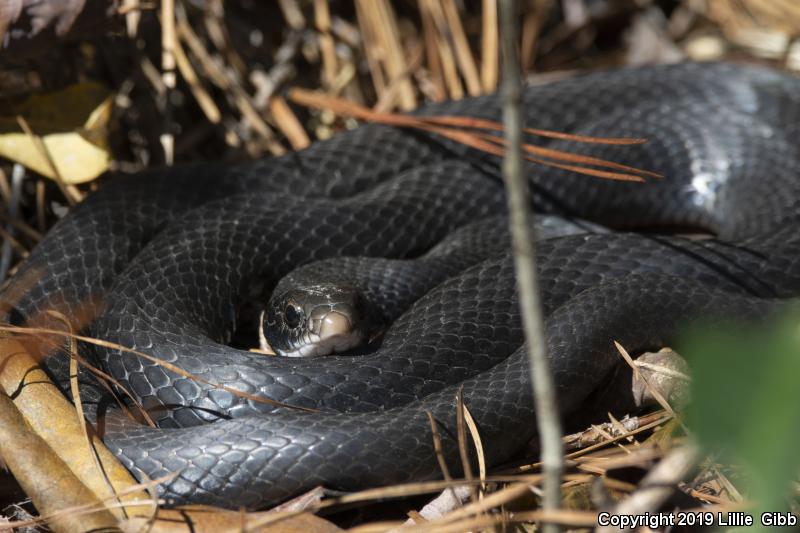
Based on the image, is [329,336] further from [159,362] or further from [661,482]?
[661,482]

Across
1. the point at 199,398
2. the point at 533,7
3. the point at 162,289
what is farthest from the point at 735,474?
the point at 533,7

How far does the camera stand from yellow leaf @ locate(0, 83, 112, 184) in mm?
4180

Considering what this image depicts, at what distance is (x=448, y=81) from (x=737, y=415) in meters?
4.85

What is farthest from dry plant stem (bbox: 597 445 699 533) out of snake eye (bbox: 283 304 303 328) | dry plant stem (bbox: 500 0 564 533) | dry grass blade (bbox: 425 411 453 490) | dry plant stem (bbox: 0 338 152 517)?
snake eye (bbox: 283 304 303 328)

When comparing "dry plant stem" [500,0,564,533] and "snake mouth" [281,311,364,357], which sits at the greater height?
"dry plant stem" [500,0,564,533]

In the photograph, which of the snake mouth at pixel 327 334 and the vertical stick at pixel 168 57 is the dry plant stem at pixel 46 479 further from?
the vertical stick at pixel 168 57

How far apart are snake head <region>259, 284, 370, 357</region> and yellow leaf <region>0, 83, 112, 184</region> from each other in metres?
1.32

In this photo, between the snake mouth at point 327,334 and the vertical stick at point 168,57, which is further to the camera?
the vertical stick at point 168,57

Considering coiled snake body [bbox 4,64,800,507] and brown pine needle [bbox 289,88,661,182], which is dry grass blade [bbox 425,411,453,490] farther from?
brown pine needle [bbox 289,88,661,182]

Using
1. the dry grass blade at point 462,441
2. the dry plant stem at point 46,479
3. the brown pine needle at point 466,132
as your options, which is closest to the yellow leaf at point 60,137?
the brown pine needle at point 466,132

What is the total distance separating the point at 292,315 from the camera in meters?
3.66

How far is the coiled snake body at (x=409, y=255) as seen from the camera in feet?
9.46

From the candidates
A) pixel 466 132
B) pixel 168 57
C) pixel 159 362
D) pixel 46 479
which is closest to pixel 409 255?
pixel 466 132

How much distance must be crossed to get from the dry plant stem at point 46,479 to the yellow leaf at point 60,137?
1.67 metres
